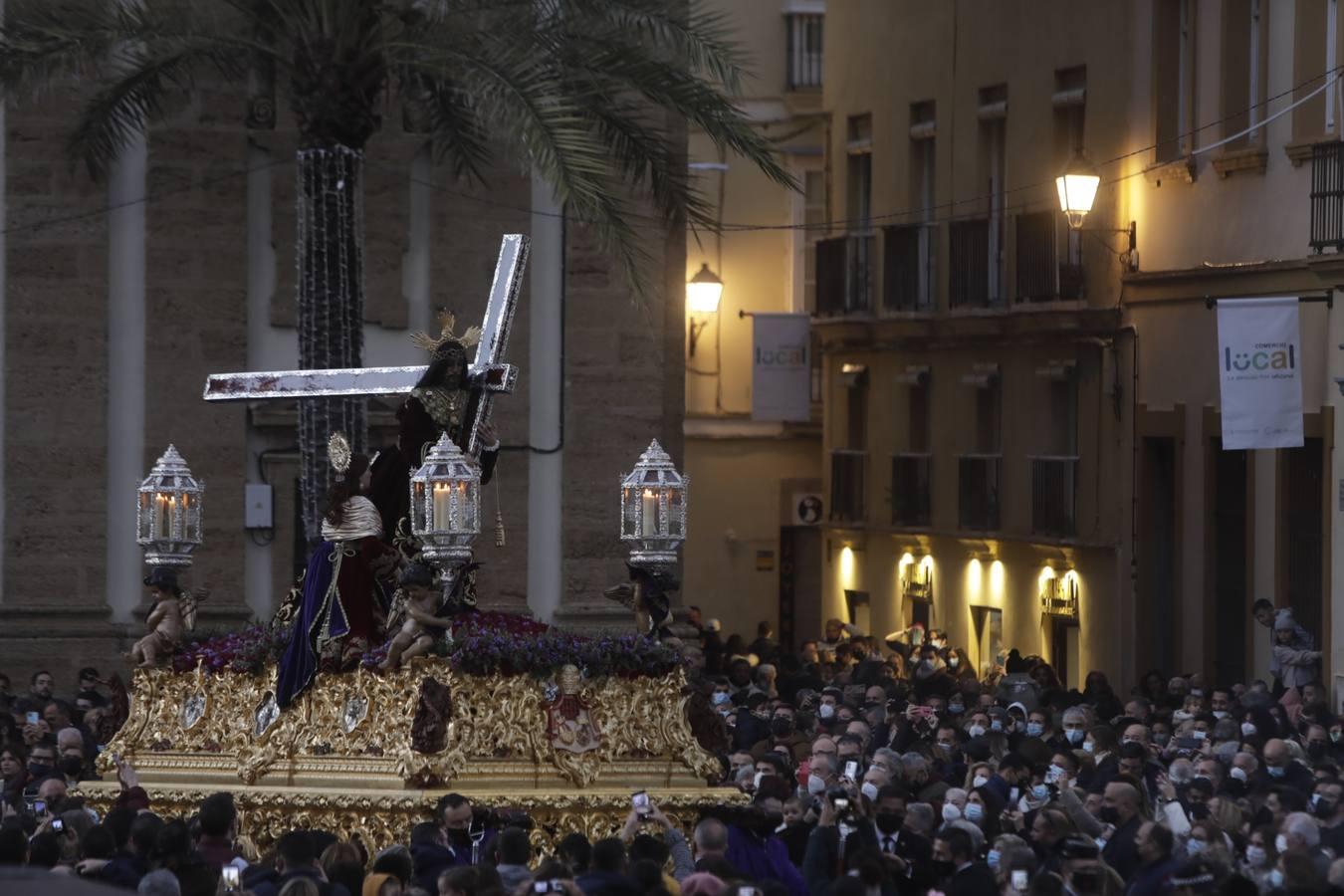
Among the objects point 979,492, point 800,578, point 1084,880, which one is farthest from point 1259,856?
point 800,578

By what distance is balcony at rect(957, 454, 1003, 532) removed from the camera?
35875 millimetres

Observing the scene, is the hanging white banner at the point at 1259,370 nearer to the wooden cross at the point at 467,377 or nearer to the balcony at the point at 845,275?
the wooden cross at the point at 467,377

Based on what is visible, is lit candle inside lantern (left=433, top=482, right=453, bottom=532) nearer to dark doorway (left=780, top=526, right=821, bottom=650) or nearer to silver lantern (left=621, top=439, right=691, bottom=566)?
silver lantern (left=621, top=439, right=691, bottom=566)

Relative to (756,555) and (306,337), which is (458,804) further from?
(756,555)

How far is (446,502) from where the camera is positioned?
18375 millimetres

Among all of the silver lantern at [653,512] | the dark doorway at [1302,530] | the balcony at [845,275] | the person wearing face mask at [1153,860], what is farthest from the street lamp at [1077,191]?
the person wearing face mask at [1153,860]

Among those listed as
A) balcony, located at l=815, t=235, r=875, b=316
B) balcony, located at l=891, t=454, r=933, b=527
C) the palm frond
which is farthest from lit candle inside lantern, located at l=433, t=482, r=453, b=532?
balcony, located at l=815, t=235, r=875, b=316

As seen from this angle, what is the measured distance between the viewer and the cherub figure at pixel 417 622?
1838cm

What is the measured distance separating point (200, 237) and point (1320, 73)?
9389mm

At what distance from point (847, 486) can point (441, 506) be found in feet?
69.7

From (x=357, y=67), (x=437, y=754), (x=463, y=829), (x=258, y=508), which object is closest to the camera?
(x=463, y=829)

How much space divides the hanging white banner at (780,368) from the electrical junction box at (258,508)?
11.7 m

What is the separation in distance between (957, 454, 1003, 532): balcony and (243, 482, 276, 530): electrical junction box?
33.4 ft

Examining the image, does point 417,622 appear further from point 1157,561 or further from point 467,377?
point 1157,561
